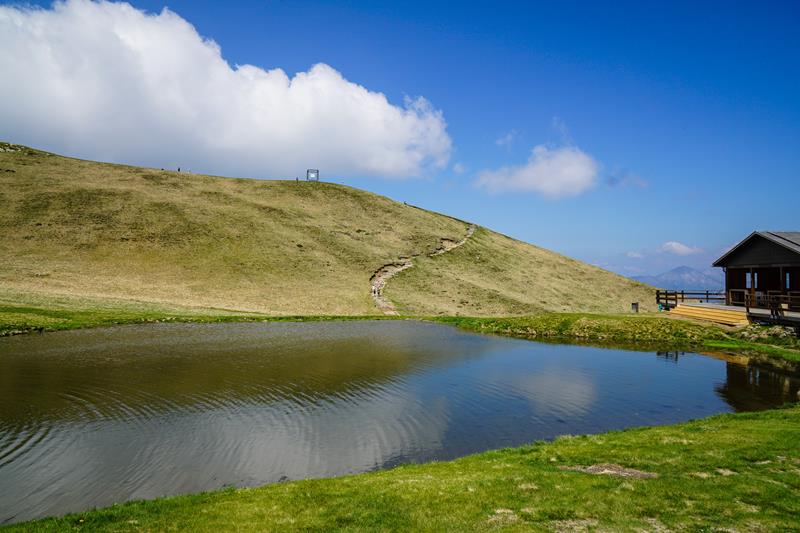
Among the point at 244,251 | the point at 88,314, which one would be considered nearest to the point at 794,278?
the point at 88,314

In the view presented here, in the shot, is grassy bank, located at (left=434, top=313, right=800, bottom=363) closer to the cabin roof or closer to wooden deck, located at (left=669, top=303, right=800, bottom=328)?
wooden deck, located at (left=669, top=303, right=800, bottom=328)

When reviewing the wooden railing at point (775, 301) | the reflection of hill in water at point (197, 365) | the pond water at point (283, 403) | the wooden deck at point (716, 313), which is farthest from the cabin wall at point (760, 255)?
the reflection of hill in water at point (197, 365)

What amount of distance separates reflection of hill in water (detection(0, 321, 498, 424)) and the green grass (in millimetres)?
11859

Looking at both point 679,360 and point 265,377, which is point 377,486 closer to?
point 265,377

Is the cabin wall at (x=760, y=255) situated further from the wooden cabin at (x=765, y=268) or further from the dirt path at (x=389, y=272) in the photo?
the dirt path at (x=389, y=272)

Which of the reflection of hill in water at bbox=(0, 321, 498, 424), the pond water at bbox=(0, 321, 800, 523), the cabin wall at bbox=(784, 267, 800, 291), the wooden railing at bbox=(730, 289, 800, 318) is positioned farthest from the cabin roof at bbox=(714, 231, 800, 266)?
the reflection of hill in water at bbox=(0, 321, 498, 424)

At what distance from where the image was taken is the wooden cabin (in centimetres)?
5365

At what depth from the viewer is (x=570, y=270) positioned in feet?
414

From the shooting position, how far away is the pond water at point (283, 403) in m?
16.8

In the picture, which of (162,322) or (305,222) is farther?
(305,222)

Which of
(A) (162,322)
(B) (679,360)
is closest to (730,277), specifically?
(B) (679,360)

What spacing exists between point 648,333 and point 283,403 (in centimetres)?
4141

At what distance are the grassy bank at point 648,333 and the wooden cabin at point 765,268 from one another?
25.9 feet

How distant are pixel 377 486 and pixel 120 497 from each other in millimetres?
7927
